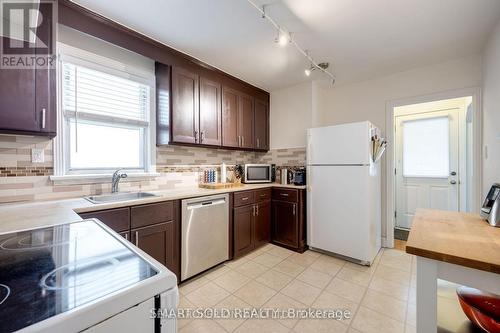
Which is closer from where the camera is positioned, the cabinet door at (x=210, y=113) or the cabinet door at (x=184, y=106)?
the cabinet door at (x=184, y=106)

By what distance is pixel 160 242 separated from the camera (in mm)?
1967

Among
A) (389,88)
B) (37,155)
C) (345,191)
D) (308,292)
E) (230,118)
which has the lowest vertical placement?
(308,292)

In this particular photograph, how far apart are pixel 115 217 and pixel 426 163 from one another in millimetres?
4468

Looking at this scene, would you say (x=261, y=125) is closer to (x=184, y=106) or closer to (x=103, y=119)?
(x=184, y=106)

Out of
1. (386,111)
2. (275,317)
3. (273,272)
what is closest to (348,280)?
(273,272)

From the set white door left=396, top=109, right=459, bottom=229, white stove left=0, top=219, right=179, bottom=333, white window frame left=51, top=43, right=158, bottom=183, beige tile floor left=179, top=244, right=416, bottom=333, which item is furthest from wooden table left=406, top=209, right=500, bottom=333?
white door left=396, top=109, right=459, bottom=229

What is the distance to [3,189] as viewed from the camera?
1623mm

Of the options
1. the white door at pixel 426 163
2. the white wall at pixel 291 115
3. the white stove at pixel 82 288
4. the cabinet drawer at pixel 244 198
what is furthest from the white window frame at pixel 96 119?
the white door at pixel 426 163

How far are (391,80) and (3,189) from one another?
426 centimetres

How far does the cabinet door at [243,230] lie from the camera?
8.73 ft

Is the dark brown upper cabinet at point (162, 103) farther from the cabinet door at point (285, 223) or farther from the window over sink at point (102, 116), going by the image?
the cabinet door at point (285, 223)

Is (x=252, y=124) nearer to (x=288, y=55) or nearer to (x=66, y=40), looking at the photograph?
(x=288, y=55)

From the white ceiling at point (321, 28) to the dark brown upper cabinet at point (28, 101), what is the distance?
0.71 meters

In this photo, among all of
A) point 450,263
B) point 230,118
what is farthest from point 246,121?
point 450,263
